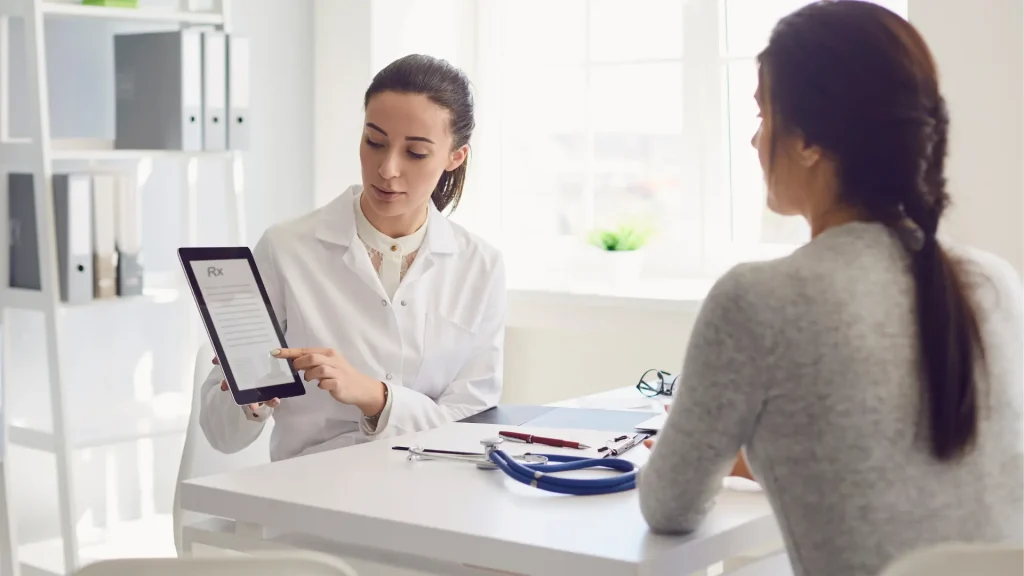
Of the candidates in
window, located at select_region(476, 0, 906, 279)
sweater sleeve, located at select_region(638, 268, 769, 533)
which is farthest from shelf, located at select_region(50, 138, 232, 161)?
sweater sleeve, located at select_region(638, 268, 769, 533)

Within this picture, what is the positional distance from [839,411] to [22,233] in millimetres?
2348

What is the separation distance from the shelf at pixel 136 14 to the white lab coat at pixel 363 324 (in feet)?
3.41

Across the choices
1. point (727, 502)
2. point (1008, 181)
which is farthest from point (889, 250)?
point (1008, 181)

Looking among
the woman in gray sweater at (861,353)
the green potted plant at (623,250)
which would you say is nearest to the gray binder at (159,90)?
the green potted plant at (623,250)

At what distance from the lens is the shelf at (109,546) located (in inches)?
125

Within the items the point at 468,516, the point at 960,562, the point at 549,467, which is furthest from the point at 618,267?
the point at 960,562

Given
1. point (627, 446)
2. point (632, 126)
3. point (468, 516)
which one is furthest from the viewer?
point (632, 126)

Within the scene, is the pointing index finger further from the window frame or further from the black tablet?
the window frame

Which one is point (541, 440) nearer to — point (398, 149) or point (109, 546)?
point (398, 149)

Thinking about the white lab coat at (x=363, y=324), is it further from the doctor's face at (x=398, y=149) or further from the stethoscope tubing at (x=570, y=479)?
the stethoscope tubing at (x=570, y=479)

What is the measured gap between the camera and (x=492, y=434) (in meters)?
1.91

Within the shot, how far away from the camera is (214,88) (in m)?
3.21

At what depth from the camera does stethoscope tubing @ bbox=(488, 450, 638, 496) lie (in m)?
1.52

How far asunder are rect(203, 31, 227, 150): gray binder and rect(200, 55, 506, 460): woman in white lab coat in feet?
3.22
